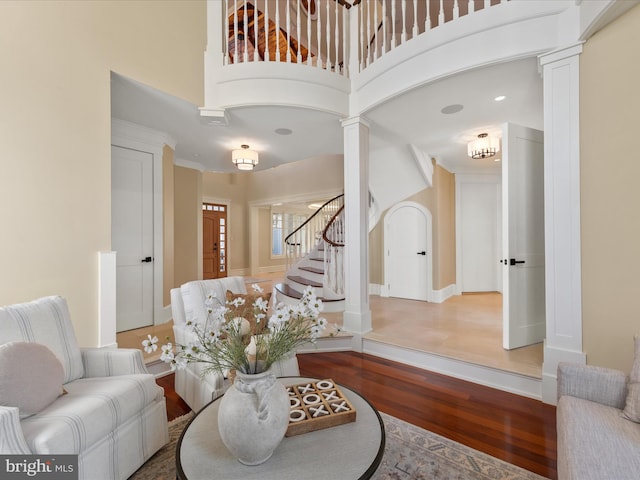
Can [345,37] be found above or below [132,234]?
above

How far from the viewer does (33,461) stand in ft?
3.74

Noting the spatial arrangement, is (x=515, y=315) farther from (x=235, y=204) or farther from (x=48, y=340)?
(x=235, y=204)

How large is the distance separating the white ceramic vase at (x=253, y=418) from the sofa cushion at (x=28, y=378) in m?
0.94

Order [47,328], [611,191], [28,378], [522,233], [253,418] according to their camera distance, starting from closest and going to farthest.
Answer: [253,418]
[28,378]
[47,328]
[611,191]
[522,233]

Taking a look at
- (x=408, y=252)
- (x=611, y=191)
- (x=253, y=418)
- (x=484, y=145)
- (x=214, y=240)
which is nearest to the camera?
(x=253, y=418)

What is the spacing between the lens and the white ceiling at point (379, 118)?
9.23ft

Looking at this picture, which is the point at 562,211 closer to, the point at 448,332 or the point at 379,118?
the point at 448,332

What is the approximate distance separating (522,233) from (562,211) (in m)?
0.74

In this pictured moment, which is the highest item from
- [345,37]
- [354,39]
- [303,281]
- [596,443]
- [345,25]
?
[345,25]

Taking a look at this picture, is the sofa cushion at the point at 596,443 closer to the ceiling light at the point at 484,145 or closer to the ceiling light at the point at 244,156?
the ceiling light at the point at 484,145


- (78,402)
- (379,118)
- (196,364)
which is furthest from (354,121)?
(78,402)

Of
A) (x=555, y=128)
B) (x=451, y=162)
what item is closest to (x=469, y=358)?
(x=555, y=128)

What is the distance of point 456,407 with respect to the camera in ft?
7.34

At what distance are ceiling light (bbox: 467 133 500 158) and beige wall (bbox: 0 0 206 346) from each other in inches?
157
